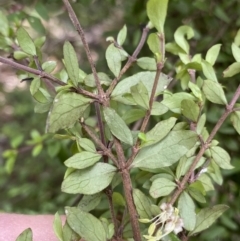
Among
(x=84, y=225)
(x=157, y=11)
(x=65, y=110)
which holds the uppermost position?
(x=157, y=11)

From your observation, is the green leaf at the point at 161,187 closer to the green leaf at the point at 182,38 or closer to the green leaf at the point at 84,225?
the green leaf at the point at 84,225

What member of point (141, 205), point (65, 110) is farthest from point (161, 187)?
point (65, 110)

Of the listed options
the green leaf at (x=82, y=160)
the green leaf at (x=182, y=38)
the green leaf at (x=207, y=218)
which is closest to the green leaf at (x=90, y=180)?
the green leaf at (x=82, y=160)

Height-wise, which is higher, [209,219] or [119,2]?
[119,2]

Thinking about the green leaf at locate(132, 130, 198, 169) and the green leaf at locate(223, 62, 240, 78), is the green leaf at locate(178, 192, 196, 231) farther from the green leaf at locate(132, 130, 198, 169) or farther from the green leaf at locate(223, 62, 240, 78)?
the green leaf at locate(223, 62, 240, 78)

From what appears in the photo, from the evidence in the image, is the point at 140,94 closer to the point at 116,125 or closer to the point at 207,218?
the point at 116,125

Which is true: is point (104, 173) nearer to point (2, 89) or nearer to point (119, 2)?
point (119, 2)

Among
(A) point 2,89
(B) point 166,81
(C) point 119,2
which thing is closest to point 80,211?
(B) point 166,81
